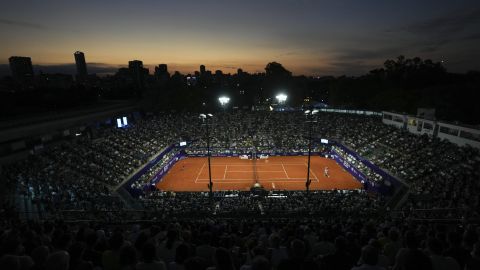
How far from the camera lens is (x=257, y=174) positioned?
36.3m

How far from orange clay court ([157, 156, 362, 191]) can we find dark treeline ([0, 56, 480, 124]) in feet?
85.1

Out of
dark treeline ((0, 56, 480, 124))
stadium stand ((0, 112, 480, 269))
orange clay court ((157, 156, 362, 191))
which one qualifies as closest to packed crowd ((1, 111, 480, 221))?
stadium stand ((0, 112, 480, 269))

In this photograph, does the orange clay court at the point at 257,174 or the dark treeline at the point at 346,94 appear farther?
the dark treeline at the point at 346,94

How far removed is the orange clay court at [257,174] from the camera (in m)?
32.4

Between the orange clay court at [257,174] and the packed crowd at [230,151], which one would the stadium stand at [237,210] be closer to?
the packed crowd at [230,151]

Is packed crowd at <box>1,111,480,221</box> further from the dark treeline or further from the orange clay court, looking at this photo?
the dark treeline

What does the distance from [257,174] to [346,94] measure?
154 feet

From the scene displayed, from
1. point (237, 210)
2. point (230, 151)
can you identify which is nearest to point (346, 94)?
point (230, 151)

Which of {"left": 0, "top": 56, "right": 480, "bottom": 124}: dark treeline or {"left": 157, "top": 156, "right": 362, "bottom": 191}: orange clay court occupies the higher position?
{"left": 0, "top": 56, "right": 480, "bottom": 124}: dark treeline

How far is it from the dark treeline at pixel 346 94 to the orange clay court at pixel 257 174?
25940mm

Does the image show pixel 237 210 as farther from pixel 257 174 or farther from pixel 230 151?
pixel 230 151

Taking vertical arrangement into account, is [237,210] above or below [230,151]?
above

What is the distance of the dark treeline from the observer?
4809 cm

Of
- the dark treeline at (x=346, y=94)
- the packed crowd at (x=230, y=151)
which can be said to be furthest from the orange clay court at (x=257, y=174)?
the dark treeline at (x=346, y=94)
